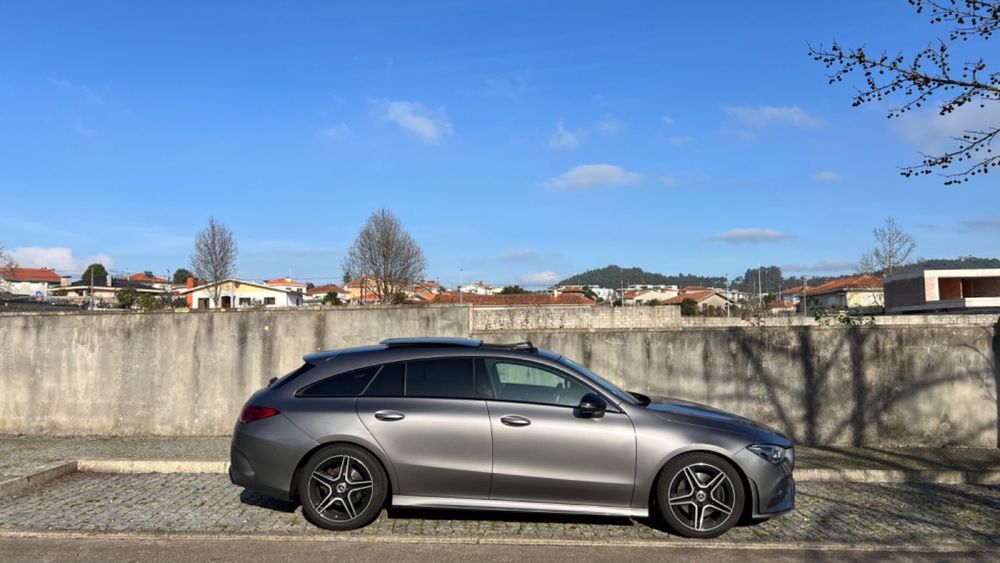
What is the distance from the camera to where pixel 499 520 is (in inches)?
244

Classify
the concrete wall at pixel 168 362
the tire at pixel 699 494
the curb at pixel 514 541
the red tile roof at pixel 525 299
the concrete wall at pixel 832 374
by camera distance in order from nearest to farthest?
the curb at pixel 514 541, the tire at pixel 699 494, the concrete wall at pixel 832 374, the concrete wall at pixel 168 362, the red tile roof at pixel 525 299

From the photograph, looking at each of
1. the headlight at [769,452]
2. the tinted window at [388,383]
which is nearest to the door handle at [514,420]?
the tinted window at [388,383]

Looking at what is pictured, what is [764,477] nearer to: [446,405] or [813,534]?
[813,534]

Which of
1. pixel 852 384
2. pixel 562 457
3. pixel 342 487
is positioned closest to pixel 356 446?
pixel 342 487

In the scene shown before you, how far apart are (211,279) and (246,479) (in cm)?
5754

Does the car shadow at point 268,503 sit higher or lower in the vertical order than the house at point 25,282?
lower

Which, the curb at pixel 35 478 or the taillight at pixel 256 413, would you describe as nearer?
the taillight at pixel 256 413

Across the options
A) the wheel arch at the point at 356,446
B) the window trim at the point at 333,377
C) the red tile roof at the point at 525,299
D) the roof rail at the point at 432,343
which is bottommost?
the wheel arch at the point at 356,446

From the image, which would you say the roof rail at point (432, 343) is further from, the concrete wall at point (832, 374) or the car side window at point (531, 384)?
the concrete wall at point (832, 374)

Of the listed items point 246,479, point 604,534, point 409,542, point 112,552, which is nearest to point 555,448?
point 604,534

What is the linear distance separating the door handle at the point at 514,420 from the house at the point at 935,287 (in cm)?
6195

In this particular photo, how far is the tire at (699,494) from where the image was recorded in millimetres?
5715

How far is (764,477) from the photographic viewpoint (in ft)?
18.9

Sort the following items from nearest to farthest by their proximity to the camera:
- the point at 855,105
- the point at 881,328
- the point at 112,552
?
the point at 112,552 → the point at 855,105 → the point at 881,328
